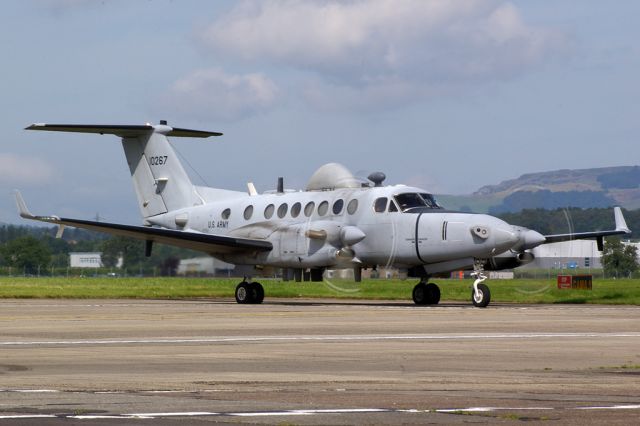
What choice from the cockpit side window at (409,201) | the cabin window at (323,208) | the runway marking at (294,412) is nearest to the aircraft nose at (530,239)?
the cockpit side window at (409,201)

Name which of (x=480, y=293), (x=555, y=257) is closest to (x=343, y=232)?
(x=480, y=293)

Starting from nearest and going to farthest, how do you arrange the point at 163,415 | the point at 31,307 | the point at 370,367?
the point at 163,415 < the point at 370,367 < the point at 31,307

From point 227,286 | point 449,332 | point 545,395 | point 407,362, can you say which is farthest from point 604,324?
point 227,286

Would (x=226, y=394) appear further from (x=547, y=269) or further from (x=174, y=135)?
(x=174, y=135)

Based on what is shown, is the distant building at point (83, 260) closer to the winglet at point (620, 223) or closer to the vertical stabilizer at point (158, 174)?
the vertical stabilizer at point (158, 174)

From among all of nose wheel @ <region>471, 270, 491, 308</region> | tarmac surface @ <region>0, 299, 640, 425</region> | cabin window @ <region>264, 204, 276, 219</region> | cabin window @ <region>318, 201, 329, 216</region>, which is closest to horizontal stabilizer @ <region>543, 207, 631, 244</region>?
nose wheel @ <region>471, 270, 491, 308</region>

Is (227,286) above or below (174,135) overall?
below

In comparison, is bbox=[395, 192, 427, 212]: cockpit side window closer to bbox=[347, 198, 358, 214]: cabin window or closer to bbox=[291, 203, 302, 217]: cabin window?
bbox=[347, 198, 358, 214]: cabin window

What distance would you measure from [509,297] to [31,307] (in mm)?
18321

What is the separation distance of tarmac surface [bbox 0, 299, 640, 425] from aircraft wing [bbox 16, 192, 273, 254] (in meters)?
10.6

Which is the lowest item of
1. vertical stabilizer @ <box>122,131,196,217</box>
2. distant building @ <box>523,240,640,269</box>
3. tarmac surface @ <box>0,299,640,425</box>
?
tarmac surface @ <box>0,299,640,425</box>

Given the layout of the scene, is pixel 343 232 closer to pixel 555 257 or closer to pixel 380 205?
pixel 380 205

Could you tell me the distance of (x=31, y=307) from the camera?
32.5 m

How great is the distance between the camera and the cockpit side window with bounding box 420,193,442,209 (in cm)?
3516
